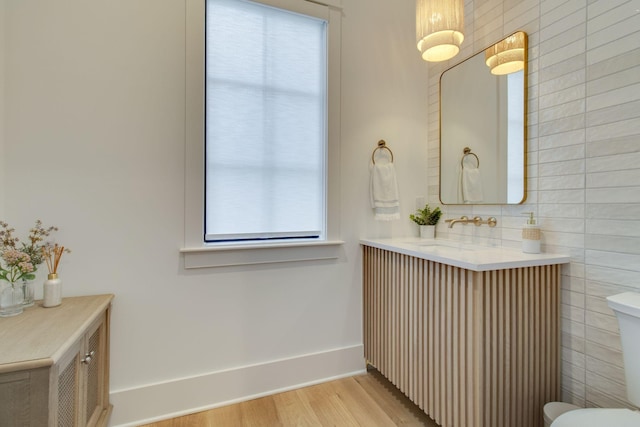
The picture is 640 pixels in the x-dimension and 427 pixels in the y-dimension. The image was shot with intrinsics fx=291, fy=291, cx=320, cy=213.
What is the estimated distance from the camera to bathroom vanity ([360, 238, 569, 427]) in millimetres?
1251

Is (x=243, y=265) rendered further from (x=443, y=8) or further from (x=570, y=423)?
(x=443, y=8)

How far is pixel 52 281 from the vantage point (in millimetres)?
1312

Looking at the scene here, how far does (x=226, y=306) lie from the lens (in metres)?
1.72

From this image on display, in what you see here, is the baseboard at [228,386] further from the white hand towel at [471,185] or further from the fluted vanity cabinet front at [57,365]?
the white hand towel at [471,185]

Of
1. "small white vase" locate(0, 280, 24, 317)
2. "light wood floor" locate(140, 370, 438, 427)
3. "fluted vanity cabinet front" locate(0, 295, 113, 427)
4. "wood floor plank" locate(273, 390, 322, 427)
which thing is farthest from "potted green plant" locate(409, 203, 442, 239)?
"small white vase" locate(0, 280, 24, 317)

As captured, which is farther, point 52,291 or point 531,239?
point 531,239

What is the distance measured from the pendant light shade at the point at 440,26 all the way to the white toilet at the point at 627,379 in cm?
144

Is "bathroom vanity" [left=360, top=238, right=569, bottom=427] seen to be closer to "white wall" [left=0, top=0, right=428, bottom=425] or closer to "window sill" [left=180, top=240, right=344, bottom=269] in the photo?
"window sill" [left=180, top=240, right=344, bottom=269]

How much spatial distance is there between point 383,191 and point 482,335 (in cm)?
109

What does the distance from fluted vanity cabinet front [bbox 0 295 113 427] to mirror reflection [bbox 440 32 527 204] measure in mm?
2133

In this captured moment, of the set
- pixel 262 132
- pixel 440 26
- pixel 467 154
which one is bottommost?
pixel 467 154

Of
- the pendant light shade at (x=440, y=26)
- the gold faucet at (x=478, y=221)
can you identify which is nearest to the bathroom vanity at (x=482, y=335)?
the gold faucet at (x=478, y=221)

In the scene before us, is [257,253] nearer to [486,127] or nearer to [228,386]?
[228,386]

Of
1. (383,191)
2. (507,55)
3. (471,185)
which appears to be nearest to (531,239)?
(471,185)
